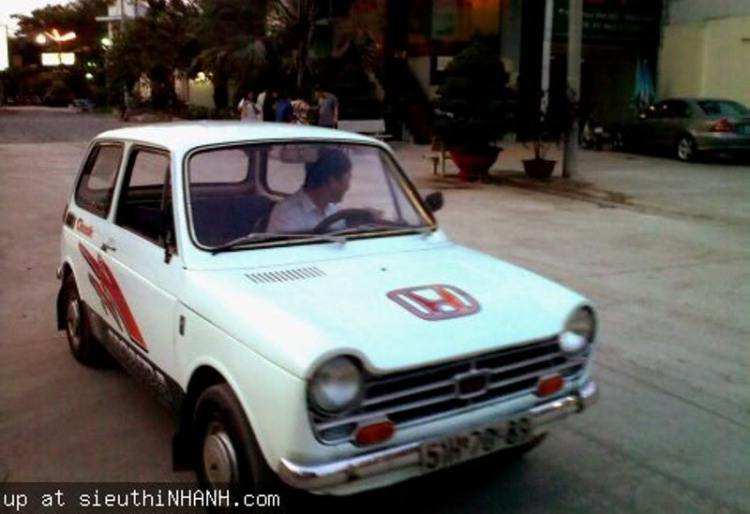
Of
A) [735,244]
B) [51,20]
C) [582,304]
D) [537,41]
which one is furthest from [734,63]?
[51,20]

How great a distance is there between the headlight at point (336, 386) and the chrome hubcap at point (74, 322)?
2955 mm

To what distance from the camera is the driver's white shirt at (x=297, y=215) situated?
399cm

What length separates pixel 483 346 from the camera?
→ 308cm

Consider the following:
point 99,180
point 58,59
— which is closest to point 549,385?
point 99,180

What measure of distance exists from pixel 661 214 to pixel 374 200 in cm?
855

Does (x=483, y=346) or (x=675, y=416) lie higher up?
(x=483, y=346)

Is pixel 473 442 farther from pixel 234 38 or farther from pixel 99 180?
pixel 234 38

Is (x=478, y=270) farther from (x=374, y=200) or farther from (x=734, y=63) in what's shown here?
(x=734, y=63)

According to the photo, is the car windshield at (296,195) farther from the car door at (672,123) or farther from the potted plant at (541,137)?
the car door at (672,123)

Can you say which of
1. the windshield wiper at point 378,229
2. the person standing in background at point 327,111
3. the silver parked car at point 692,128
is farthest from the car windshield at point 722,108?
the windshield wiper at point 378,229

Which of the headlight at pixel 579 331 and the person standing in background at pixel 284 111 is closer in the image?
the headlight at pixel 579 331

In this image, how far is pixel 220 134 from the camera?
422 cm

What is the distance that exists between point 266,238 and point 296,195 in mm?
368

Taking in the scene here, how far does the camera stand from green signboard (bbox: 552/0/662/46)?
2280cm
